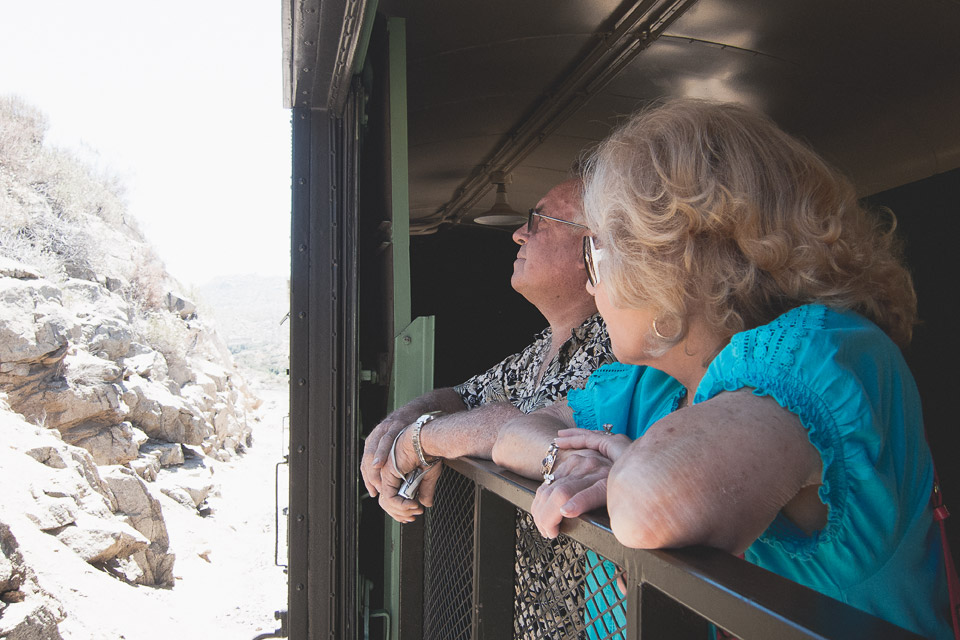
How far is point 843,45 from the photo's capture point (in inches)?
106

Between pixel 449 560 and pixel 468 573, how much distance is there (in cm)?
15

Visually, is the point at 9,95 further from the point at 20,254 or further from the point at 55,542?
the point at 55,542

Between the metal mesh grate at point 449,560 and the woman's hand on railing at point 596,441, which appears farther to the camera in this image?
the metal mesh grate at point 449,560

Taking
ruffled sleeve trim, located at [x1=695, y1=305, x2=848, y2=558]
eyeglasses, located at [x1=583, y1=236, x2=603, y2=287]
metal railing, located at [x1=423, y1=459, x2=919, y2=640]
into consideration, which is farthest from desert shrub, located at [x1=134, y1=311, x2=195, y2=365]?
ruffled sleeve trim, located at [x1=695, y1=305, x2=848, y2=558]

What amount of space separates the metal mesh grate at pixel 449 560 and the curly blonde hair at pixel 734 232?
2.89 feet

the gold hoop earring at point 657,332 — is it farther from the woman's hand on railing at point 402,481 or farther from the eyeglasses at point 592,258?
the woman's hand on railing at point 402,481

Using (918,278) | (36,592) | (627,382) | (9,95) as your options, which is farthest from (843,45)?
(9,95)

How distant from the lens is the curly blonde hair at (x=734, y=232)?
1.10m

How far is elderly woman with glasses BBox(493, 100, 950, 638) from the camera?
838 millimetres

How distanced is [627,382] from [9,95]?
24770 millimetres

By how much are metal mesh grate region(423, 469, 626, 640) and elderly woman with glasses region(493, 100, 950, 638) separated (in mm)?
242

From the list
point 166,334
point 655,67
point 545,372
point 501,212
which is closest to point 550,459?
point 545,372

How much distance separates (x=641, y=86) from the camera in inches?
128

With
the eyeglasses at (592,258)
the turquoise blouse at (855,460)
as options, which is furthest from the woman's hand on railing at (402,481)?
the turquoise blouse at (855,460)
